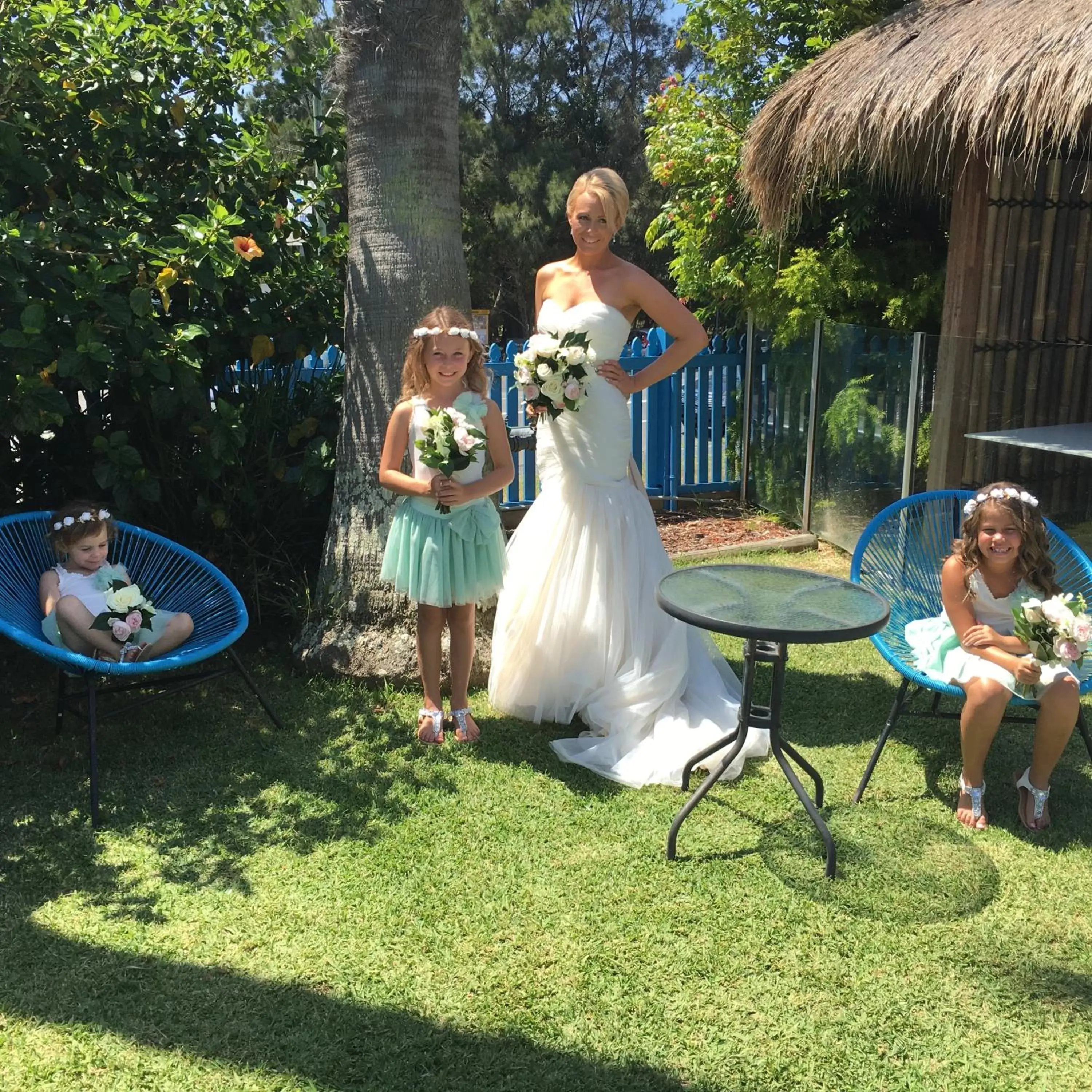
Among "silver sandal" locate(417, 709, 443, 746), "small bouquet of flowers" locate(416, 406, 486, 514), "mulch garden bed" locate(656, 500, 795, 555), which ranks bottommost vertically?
"mulch garden bed" locate(656, 500, 795, 555)

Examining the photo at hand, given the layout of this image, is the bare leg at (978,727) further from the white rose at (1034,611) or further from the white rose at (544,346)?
the white rose at (544,346)

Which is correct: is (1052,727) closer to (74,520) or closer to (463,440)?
(463,440)

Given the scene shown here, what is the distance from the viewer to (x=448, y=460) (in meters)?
3.88

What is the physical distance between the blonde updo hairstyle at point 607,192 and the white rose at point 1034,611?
82.6 inches

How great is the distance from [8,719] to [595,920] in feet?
9.16

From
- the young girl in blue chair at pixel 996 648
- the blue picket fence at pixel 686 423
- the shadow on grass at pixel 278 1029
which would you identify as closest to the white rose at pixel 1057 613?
the young girl in blue chair at pixel 996 648

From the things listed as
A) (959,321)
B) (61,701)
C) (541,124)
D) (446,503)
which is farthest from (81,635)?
(541,124)

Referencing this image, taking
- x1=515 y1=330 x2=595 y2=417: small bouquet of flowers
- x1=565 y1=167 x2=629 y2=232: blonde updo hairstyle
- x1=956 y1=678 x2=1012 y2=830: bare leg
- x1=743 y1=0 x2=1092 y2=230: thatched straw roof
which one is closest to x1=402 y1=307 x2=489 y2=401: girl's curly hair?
x1=515 y1=330 x2=595 y2=417: small bouquet of flowers

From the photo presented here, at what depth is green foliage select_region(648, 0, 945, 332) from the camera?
799cm

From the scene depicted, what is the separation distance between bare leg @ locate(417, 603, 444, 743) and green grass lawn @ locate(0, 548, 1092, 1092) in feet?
0.37

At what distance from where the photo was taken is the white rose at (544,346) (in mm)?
4012

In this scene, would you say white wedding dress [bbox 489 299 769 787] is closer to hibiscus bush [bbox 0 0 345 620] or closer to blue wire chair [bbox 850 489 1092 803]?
blue wire chair [bbox 850 489 1092 803]

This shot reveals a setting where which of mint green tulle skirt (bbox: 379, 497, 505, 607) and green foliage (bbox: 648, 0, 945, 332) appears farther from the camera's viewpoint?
green foliage (bbox: 648, 0, 945, 332)

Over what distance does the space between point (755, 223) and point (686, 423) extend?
1809 mm
